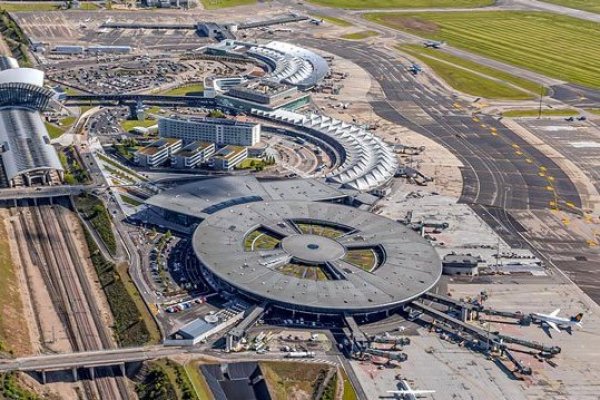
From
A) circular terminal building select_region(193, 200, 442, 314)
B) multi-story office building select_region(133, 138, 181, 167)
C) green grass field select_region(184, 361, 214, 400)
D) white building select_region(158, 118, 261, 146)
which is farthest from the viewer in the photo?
white building select_region(158, 118, 261, 146)

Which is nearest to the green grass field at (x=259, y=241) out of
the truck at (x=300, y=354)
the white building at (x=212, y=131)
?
the truck at (x=300, y=354)

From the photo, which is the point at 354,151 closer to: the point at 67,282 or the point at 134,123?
the point at 134,123

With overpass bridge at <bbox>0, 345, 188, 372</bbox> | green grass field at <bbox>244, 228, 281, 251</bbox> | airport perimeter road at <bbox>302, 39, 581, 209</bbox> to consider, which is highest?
green grass field at <bbox>244, 228, 281, 251</bbox>

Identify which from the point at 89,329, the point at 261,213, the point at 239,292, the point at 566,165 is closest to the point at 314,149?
the point at 261,213

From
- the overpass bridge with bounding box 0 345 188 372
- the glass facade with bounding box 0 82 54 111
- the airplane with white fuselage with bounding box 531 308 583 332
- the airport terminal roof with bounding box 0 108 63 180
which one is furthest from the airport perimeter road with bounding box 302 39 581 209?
the glass facade with bounding box 0 82 54 111

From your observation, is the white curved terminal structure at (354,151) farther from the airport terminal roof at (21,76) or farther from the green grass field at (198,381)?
the green grass field at (198,381)

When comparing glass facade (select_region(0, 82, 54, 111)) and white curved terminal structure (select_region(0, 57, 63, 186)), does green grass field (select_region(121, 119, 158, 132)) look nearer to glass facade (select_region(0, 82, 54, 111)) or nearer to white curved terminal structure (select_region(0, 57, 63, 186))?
white curved terminal structure (select_region(0, 57, 63, 186))

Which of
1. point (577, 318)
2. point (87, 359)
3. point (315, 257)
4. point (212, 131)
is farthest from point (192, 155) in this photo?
point (577, 318)
